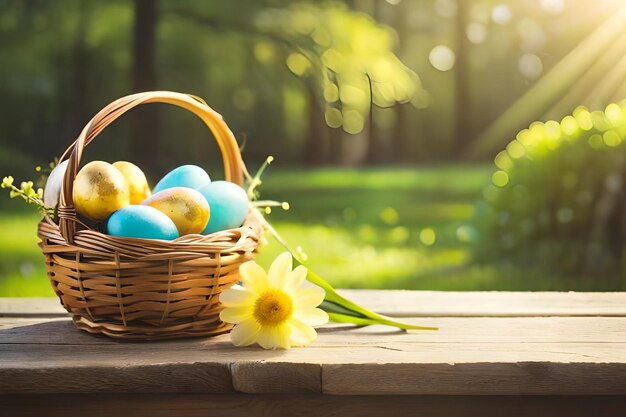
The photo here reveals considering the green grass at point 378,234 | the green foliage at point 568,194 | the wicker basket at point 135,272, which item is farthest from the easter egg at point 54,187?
the green foliage at point 568,194

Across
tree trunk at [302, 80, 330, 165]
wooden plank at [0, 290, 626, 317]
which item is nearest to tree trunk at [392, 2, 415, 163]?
tree trunk at [302, 80, 330, 165]

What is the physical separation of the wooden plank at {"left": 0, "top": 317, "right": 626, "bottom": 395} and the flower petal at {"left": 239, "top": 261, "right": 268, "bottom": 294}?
0.11 meters

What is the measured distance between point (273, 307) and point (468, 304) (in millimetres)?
571

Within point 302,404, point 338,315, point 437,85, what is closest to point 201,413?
point 302,404

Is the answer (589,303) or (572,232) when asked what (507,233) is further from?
(589,303)

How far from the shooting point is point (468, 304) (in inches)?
72.5

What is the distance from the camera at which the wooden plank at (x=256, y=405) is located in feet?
4.36

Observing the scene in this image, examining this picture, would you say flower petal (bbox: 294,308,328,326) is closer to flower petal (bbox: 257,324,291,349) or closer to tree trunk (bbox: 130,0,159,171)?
flower petal (bbox: 257,324,291,349)

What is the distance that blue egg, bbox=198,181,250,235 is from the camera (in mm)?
1578

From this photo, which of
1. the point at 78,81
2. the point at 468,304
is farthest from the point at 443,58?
the point at 468,304

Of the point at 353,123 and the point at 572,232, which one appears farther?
the point at 353,123

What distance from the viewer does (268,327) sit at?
56.9 inches

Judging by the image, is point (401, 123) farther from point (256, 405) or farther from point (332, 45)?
point (256, 405)

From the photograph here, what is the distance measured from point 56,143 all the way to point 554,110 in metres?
5.12
